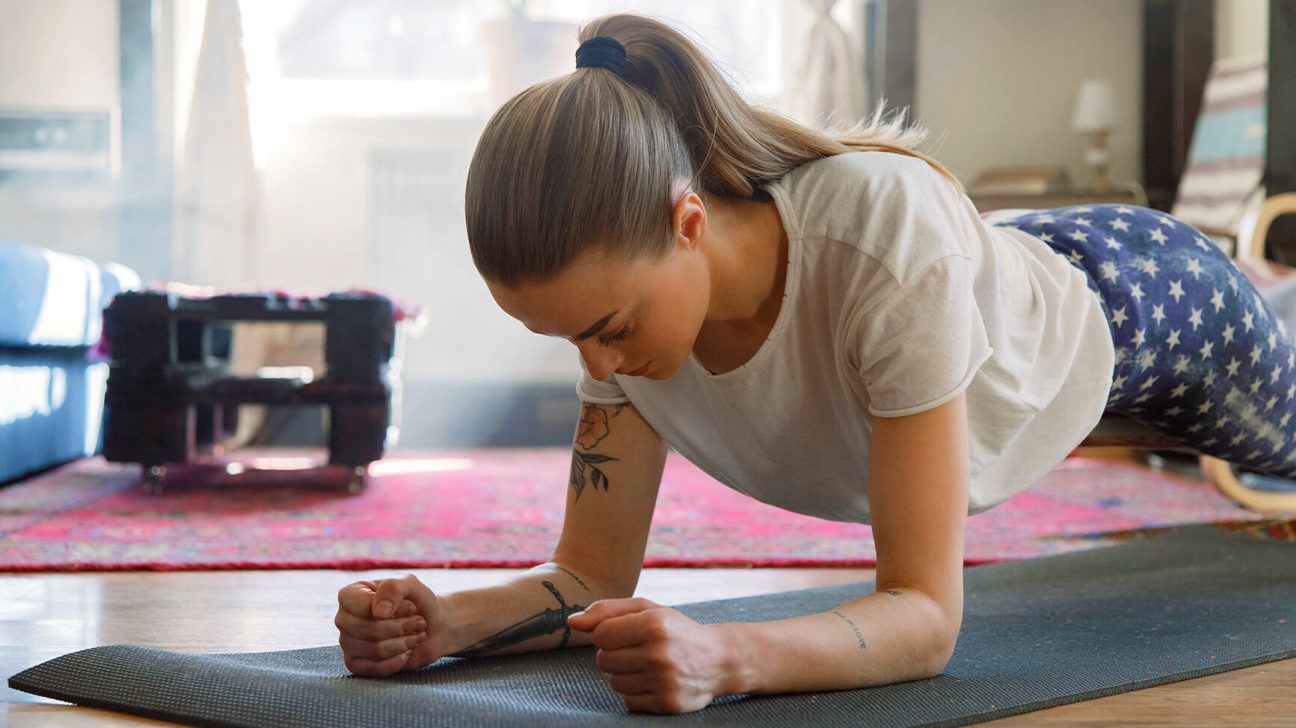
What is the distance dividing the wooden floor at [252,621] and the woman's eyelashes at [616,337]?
39 centimetres

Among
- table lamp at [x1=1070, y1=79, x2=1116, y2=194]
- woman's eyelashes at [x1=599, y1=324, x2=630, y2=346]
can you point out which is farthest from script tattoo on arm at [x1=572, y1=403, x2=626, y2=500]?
table lamp at [x1=1070, y1=79, x2=1116, y2=194]

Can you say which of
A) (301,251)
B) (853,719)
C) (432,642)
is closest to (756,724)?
(853,719)

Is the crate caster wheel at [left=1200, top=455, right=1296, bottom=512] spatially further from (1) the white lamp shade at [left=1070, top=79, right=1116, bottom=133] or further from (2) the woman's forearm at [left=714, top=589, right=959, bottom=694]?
(1) the white lamp shade at [left=1070, top=79, right=1116, bottom=133]

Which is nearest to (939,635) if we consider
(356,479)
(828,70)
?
(356,479)

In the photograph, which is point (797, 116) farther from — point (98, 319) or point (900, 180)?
point (98, 319)

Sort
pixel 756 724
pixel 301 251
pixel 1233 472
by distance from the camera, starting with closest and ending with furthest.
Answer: pixel 756 724 < pixel 1233 472 < pixel 301 251

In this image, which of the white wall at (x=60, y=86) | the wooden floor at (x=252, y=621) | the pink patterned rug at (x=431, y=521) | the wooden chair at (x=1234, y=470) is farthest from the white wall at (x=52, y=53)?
the wooden chair at (x=1234, y=470)

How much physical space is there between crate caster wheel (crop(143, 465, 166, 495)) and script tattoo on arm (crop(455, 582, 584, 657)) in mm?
1574

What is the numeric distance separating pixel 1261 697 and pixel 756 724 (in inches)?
16.9

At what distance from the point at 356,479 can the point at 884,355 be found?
5.79 ft

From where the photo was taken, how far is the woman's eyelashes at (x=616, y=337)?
881mm

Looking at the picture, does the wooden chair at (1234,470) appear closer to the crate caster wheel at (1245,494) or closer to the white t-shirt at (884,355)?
the crate caster wheel at (1245,494)

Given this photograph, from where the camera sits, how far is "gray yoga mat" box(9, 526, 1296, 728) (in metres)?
0.85

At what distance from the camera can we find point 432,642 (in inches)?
38.2
